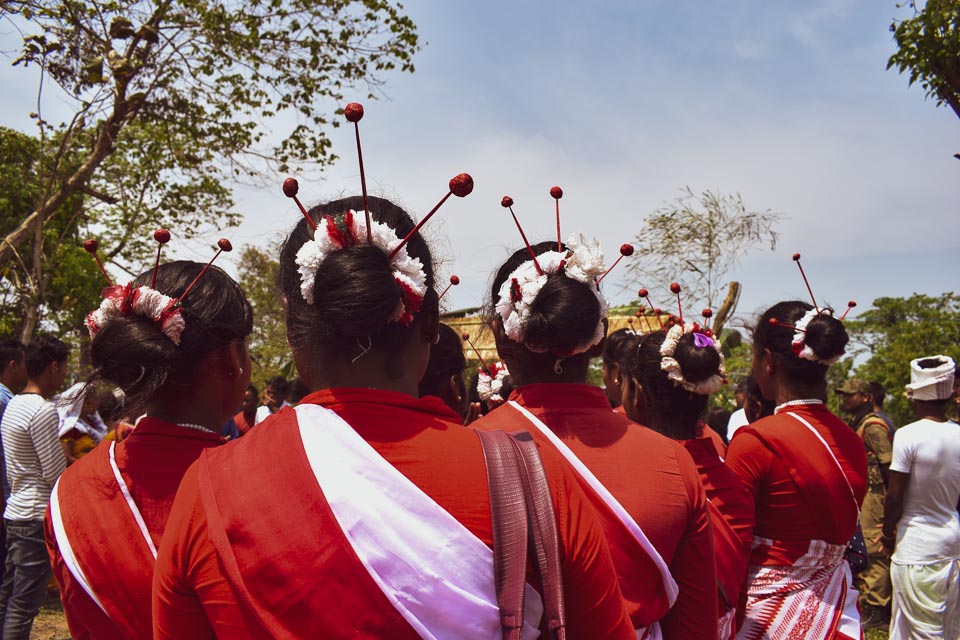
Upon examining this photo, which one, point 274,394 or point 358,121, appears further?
point 274,394

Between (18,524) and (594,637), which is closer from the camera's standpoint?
(594,637)

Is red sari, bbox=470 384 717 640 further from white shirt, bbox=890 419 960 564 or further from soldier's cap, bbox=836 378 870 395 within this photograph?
soldier's cap, bbox=836 378 870 395

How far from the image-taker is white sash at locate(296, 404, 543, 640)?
117 cm

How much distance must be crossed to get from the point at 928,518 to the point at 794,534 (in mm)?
2335

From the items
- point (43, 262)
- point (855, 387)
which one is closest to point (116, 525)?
point (855, 387)

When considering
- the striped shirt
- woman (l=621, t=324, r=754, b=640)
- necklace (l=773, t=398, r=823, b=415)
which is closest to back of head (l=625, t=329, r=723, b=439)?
woman (l=621, t=324, r=754, b=640)

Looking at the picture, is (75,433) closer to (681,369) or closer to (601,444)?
(681,369)

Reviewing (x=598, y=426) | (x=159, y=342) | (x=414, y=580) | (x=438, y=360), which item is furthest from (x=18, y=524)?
(x=414, y=580)

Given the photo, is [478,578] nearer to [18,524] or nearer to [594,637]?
[594,637]

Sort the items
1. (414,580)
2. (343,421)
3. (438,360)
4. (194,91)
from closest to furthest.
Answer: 1. (414,580)
2. (343,421)
3. (438,360)
4. (194,91)

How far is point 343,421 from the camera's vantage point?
129 cm

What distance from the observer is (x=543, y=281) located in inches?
86.3

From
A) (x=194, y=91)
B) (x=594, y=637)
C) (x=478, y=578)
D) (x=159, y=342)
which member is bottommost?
(x=594, y=637)

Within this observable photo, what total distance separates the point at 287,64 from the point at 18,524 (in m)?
6.56
